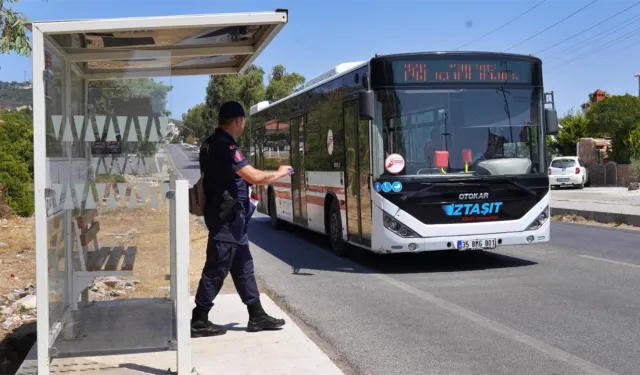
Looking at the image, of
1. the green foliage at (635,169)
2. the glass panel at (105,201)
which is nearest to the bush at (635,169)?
the green foliage at (635,169)

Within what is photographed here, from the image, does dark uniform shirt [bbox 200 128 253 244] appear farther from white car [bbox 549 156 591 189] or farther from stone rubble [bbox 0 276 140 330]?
white car [bbox 549 156 591 189]

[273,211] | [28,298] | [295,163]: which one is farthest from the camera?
[273,211]

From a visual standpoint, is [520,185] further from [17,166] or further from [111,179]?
[17,166]

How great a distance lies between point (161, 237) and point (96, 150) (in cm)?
84

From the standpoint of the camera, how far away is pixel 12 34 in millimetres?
→ 10914

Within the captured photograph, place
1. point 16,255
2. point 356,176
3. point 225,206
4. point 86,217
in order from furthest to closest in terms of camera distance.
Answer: point 16,255, point 356,176, point 225,206, point 86,217

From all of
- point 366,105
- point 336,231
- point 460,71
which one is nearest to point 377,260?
point 336,231

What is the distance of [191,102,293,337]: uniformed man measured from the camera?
6.29m

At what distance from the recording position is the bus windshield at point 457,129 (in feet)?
34.4

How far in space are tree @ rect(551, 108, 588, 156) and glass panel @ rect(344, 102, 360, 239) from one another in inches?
1586

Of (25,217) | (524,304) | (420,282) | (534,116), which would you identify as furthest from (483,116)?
(25,217)

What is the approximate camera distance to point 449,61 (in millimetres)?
10688

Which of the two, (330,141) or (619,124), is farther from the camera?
(619,124)

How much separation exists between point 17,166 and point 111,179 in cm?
1593
